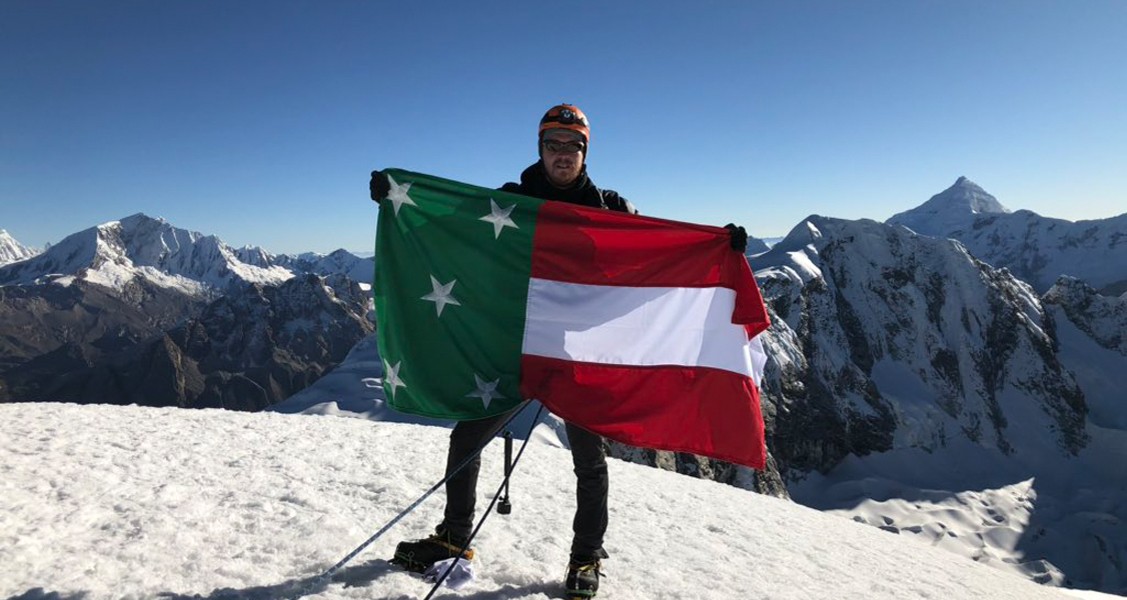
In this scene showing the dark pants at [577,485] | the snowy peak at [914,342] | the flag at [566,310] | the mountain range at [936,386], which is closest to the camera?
the dark pants at [577,485]

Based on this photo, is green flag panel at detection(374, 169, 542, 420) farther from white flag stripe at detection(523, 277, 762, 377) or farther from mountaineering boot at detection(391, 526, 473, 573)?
mountaineering boot at detection(391, 526, 473, 573)

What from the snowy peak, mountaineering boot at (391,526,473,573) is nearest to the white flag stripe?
mountaineering boot at (391,526,473,573)

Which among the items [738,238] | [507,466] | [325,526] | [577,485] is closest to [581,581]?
[577,485]

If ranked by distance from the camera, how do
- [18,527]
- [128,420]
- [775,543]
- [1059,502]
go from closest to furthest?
[18,527] → [775,543] → [128,420] → [1059,502]

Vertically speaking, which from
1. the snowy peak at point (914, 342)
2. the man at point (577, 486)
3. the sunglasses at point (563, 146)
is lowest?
the man at point (577, 486)

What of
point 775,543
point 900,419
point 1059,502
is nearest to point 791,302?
point 900,419

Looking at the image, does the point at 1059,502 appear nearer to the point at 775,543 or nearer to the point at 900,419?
the point at 900,419

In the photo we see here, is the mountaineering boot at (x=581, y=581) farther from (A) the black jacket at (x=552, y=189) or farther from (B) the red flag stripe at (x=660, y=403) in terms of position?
(A) the black jacket at (x=552, y=189)

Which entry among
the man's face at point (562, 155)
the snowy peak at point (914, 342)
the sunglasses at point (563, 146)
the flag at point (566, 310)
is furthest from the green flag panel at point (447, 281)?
the snowy peak at point (914, 342)
